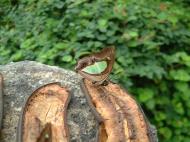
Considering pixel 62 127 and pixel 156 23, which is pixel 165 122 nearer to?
pixel 156 23

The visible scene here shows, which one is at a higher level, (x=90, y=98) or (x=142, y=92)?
(x=90, y=98)

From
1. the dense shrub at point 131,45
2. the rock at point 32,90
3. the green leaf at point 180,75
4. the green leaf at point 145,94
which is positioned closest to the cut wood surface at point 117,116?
the rock at point 32,90

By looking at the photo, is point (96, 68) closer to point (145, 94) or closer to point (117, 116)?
point (117, 116)

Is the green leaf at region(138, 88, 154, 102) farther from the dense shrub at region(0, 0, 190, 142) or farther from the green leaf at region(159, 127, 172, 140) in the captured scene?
the green leaf at region(159, 127, 172, 140)

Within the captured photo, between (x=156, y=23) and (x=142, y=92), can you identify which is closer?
(x=142, y=92)

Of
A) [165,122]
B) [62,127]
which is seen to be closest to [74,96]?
[62,127]

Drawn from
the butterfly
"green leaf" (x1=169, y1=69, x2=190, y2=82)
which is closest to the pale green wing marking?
the butterfly
